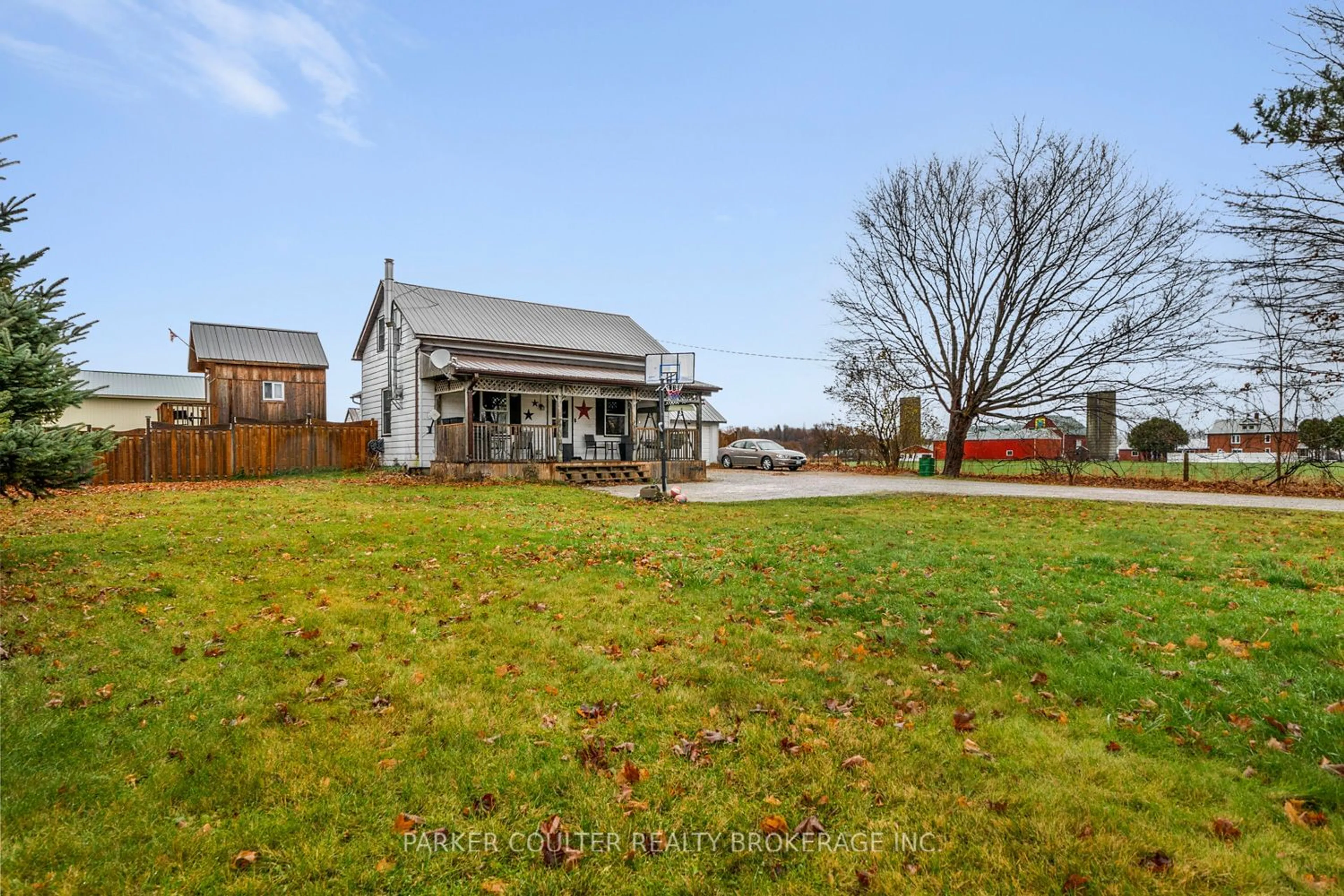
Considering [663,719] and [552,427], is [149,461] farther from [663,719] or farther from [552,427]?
[663,719]

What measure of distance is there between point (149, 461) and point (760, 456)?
78.0 ft

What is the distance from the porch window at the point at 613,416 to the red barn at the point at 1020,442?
42.9ft

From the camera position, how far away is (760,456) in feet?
102

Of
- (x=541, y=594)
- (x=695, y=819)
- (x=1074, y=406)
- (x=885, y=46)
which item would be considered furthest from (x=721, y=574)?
(x=1074, y=406)

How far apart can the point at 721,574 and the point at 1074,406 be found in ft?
68.4

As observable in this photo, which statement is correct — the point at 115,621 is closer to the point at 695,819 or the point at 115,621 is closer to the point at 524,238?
the point at 695,819

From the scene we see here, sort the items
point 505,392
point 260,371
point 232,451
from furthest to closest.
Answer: point 260,371 < point 232,451 < point 505,392

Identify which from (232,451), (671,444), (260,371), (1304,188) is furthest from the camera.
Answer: (260,371)

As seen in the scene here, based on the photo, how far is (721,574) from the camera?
7.04m

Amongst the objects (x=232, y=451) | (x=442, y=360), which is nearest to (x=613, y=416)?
(x=442, y=360)

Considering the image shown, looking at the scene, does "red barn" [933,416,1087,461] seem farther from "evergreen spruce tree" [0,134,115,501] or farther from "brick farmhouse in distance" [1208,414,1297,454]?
"evergreen spruce tree" [0,134,115,501]

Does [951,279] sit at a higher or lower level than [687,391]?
higher

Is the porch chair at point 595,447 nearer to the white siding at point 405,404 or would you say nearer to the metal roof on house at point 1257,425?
the white siding at point 405,404

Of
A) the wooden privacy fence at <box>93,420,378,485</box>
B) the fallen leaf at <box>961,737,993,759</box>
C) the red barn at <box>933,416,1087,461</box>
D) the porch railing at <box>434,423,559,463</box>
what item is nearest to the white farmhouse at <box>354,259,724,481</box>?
the porch railing at <box>434,423,559,463</box>
